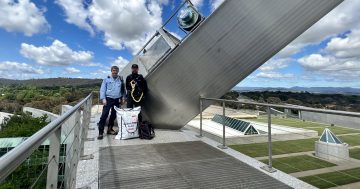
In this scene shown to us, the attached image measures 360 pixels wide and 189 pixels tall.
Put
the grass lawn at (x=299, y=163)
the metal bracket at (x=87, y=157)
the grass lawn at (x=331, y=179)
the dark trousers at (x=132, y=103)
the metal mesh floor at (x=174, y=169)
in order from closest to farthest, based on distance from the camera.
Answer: the metal mesh floor at (x=174, y=169) → the metal bracket at (x=87, y=157) → the dark trousers at (x=132, y=103) → the grass lawn at (x=331, y=179) → the grass lawn at (x=299, y=163)

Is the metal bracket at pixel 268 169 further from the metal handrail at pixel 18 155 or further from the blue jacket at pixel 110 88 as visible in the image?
Result: the blue jacket at pixel 110 88

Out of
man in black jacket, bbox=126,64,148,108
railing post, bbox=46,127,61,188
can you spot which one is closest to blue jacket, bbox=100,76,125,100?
man in black jacket, bbox=126,64,148,108

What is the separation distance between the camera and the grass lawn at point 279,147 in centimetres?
1627

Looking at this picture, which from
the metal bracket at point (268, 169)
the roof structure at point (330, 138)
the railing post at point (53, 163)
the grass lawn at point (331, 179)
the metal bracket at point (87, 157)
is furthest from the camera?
the roof structure at point (330, 138)

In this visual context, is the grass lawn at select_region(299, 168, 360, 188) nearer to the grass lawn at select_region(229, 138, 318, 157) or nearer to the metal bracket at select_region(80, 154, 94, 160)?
the grass lawn at select_region(229, 138, 318, 157)

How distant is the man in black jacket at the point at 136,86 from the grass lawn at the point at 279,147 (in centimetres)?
1161

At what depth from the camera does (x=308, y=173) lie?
48.1 feet

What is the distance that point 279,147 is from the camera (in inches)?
742

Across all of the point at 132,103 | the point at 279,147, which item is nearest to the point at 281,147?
the point at 279,147

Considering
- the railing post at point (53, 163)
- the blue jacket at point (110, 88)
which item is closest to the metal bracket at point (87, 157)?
the blue jacket at point (110, 88)

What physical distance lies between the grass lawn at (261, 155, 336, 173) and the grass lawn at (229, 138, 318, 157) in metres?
0.87

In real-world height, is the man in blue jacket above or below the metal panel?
below

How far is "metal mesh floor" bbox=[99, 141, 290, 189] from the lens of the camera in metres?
2.90

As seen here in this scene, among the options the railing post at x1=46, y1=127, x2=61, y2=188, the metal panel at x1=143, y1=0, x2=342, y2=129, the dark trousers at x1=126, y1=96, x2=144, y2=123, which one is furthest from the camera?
the dark trousers at x1=126, y1=96, x2=144, y2=123
